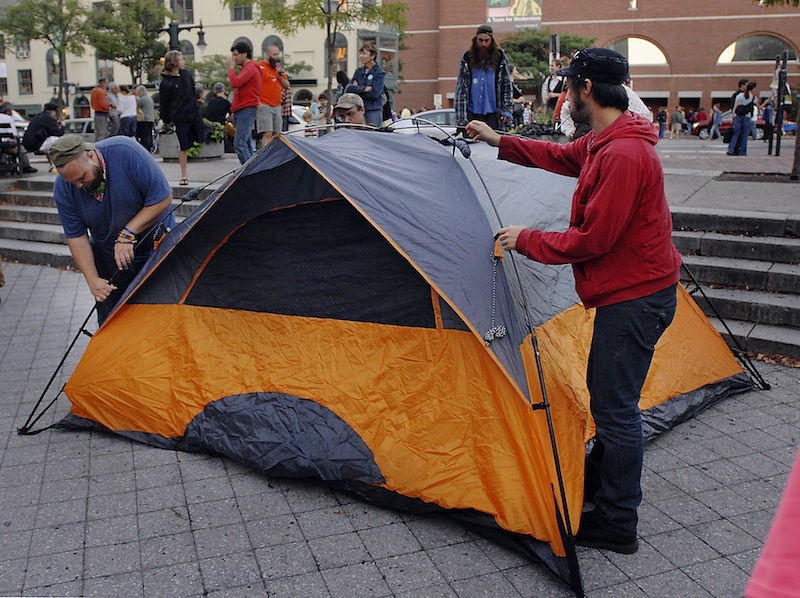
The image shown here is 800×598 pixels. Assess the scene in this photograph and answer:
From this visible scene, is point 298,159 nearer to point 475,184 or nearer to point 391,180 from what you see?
point 391,180

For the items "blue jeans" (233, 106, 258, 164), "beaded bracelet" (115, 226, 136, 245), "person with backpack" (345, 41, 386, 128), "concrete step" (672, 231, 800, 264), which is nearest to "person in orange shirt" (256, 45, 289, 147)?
"blue jeans" (233, 106, 258, 164)

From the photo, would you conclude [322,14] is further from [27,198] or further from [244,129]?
[244,129]

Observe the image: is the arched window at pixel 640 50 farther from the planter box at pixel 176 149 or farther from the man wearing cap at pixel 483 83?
the man wearing cap at pixel 483 83

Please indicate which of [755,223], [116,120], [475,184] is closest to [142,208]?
[475,184]

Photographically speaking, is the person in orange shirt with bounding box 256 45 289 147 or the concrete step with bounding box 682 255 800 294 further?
the person in orange shirt with bounding box 256 45 289 147

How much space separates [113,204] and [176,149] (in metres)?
10.5

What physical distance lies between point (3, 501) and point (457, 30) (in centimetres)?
5207

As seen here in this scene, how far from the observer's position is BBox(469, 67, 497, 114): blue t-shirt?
7.66 meters

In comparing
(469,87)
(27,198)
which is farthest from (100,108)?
(469,87)

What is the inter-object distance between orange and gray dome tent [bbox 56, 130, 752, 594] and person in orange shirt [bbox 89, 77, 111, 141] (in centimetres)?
1126

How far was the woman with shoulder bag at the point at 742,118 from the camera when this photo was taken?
14820mm

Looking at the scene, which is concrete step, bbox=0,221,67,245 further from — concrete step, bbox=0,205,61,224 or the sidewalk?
the sidewalk

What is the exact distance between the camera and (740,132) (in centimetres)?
1559

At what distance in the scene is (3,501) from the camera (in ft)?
11.9
